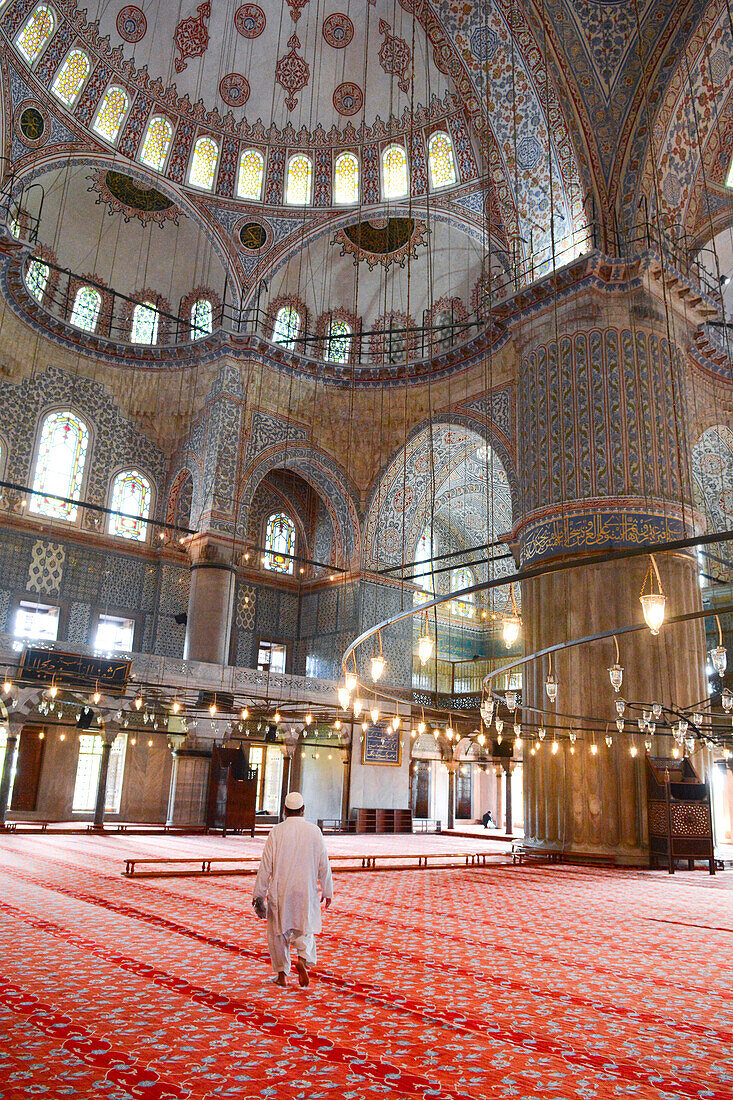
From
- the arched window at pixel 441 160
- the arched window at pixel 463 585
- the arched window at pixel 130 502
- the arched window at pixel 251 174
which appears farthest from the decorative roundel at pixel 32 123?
the arched window at pixel 463 585

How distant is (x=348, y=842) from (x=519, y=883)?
551cm

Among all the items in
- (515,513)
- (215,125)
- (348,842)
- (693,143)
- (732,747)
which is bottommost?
(348,842)

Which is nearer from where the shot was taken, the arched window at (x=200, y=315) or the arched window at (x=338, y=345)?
the arched window at (x=200, y=315)

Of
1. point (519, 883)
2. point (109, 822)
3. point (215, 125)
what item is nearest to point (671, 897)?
point (519, 883)

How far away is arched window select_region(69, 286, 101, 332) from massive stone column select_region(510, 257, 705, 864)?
28.4ft

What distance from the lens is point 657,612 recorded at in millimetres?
4406

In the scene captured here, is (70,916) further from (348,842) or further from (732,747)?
(732,747)

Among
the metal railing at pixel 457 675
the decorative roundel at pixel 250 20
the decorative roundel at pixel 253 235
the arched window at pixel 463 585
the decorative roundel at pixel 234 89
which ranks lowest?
the metal railing at pixel 457 675

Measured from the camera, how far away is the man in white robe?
374 cm

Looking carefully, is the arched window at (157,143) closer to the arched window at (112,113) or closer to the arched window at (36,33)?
the arched window at (112,113)

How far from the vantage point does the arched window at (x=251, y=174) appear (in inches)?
630

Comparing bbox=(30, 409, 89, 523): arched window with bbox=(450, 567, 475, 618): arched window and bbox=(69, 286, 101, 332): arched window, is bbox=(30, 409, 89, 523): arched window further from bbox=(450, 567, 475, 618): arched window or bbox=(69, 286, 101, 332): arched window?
bbox=(450, 567, 475, 618): arched window

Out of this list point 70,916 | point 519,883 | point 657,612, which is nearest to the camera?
point 657,612

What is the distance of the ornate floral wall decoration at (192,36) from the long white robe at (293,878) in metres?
15.2
